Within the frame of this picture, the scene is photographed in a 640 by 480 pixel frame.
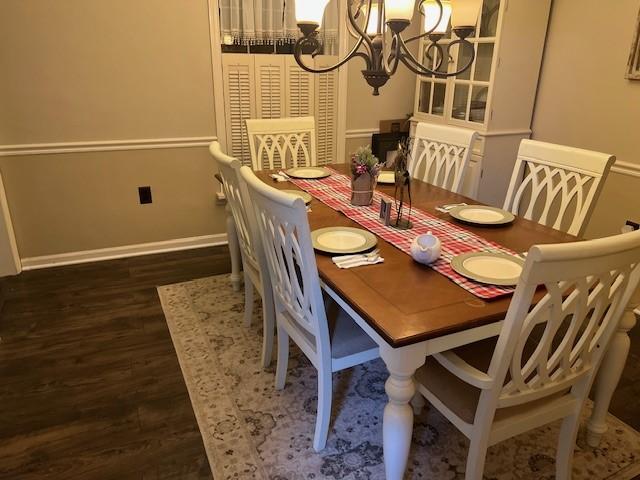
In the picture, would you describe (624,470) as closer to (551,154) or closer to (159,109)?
(551,154)

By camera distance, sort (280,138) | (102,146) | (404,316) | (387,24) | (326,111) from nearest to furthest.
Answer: (404,316)
(387,24)
(280,138)
(102,146)
(326,111)

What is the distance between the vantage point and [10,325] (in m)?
2.49

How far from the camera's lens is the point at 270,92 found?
3.40m

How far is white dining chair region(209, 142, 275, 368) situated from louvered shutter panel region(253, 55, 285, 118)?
1.41 meters

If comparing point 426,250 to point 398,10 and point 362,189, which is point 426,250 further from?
point 398,10

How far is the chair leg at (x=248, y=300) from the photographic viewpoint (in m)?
2.39

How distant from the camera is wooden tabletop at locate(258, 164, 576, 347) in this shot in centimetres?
123

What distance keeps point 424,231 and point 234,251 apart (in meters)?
1.32

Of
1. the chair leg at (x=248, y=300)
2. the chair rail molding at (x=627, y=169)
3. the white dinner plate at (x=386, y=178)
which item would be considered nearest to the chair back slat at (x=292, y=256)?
the chair leg at (x=248, y=300)

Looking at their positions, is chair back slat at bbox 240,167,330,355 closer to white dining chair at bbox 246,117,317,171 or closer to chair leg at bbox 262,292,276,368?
chair leg at bbox 262,292,276,368

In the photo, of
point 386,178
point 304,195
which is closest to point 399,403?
point 304,195

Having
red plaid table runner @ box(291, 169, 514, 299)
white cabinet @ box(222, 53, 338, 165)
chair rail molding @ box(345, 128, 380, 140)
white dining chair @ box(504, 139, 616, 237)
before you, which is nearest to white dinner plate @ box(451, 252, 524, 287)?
red plaid table runner @ box(291, 169, 514, 299)

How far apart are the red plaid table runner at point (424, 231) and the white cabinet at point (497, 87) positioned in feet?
4.39

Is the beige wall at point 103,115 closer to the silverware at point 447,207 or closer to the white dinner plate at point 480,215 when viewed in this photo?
the silverware at point 447,207
